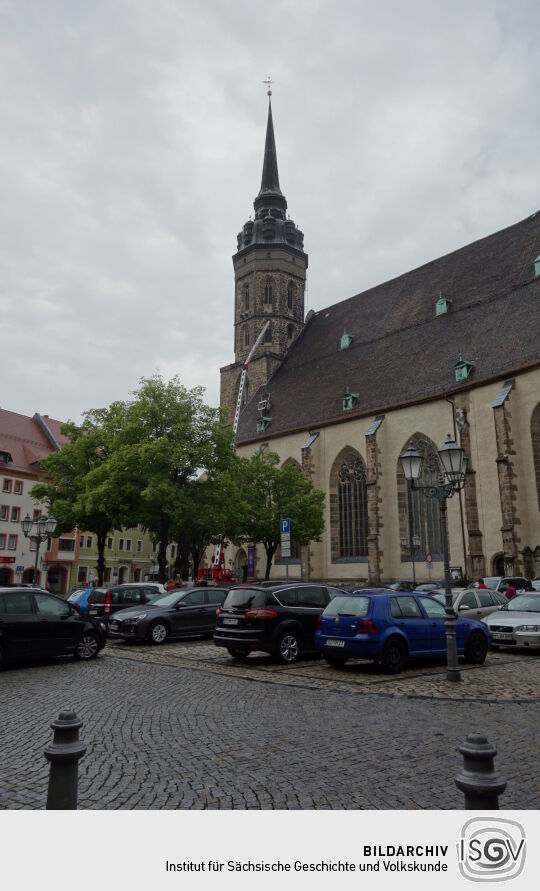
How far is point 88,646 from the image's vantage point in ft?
43.4

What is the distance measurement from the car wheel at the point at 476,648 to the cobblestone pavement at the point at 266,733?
89 cm

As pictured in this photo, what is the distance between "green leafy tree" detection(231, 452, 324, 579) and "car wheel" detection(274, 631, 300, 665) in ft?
65.8

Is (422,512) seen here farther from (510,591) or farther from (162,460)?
(162,460)

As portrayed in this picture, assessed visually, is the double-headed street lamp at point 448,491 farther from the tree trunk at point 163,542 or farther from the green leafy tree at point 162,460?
the tree trunk at point 163,542

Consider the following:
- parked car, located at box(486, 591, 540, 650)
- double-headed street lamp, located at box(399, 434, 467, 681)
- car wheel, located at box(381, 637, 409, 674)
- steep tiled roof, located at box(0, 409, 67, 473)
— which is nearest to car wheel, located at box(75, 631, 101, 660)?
car wheel, located at box(381, 637, 409, 674)

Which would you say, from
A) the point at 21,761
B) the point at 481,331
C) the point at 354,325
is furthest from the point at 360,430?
the point at 21,761

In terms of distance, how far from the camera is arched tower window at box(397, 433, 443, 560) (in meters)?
34.9

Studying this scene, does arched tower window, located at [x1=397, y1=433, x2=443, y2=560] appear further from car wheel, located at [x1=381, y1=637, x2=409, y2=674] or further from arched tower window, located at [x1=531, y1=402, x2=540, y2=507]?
car wheel, located at [x1=381, y1=637, x2=409, y2=674]

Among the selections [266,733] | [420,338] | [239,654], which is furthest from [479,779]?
[420,338]

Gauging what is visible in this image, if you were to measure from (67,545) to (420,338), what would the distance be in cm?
3069

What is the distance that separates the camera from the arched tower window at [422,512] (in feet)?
115

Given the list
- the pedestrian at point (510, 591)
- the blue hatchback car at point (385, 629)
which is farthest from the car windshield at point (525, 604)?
the pedestrian at point (510, 591)

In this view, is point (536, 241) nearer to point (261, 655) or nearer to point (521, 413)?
point (521, 413)

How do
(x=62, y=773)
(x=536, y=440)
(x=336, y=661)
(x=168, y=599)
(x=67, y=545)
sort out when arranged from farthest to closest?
1. (x=67, y=545)
2. (x=536, y=440)
3. (x=168, y=599)
4. (x=336, y=661)
5. (x=62, y=773)
